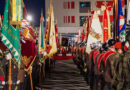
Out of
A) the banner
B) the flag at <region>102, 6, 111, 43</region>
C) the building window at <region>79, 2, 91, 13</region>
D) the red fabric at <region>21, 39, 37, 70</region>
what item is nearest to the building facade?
the building window at <region>79, 2, 91, 13</region>

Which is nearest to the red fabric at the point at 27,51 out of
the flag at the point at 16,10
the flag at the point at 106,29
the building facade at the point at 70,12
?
the flag at the point at 16,10

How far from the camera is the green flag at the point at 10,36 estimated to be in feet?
13.0

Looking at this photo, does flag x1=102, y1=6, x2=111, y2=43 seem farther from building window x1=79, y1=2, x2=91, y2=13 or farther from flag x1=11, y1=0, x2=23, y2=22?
building window x1=79, y1=2, x2=91, y2=13

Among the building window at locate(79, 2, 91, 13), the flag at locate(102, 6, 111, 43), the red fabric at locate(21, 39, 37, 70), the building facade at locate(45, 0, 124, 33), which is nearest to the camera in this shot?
the red fabric at locate(21, 39, 37, 70)

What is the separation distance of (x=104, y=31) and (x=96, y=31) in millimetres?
466

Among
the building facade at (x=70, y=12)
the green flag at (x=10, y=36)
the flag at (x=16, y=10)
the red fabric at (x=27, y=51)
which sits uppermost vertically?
the building facade at (x=70, y=12)

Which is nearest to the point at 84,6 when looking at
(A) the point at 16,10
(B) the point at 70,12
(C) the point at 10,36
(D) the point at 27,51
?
(B) the point at 70,12

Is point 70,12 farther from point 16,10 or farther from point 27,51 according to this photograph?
point 16,10

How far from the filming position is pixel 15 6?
405cm

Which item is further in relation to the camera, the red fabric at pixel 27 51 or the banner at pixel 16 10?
the red fabric at pixel 27 51

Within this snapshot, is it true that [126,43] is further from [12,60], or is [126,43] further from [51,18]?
[51,18]

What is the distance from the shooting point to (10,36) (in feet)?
13.2

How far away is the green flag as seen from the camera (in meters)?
3.96

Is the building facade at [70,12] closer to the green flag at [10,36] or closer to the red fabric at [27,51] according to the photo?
the red fabric at [27,51]
